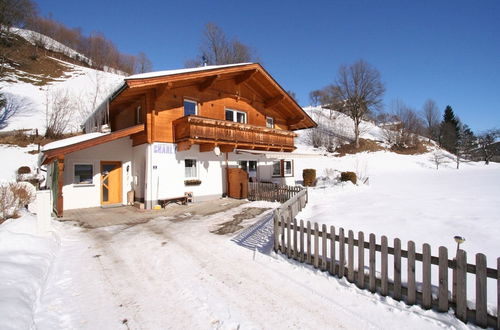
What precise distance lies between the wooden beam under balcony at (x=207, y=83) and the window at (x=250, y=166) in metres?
5.72

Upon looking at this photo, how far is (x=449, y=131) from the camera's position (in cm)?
5384

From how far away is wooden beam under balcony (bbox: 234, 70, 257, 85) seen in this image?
17.7 meters

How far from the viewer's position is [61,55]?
59406 mm

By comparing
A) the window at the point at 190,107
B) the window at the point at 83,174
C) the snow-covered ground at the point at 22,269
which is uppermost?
the window at the point at 190,107

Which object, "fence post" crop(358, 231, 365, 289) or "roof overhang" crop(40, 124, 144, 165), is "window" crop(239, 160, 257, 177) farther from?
"fence post" crop(358, 231, 365, 289)

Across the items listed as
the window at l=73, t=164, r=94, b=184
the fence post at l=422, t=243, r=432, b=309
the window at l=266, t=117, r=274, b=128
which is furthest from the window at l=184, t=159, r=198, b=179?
the fence post at l=422, t=243, r=432, b=309

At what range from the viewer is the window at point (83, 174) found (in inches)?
553

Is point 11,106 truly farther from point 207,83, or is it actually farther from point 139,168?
point 207,83

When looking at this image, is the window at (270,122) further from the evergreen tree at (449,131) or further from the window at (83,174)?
the evergreen tree at (449,131)

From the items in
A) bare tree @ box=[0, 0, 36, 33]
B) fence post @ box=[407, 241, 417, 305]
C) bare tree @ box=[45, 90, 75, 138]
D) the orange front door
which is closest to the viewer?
fence post @ box=[407, 241, 417, 305]

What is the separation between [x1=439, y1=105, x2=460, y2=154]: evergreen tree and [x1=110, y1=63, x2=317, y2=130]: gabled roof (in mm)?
45850

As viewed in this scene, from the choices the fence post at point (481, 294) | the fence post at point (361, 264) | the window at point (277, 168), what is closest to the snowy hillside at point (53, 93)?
the window at point (277, 168)

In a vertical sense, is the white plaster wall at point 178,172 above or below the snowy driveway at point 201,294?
above

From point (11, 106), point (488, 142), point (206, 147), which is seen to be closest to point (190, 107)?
point (206, 147)
